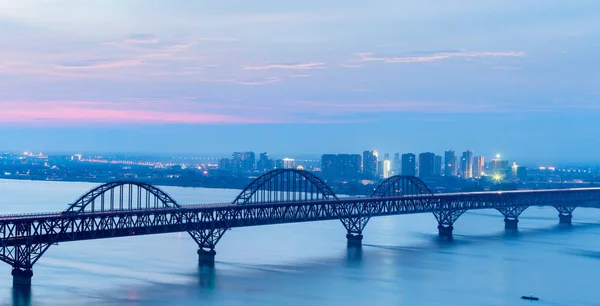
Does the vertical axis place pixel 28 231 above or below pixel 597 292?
above

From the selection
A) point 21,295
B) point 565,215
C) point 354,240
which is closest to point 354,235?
point 354,240

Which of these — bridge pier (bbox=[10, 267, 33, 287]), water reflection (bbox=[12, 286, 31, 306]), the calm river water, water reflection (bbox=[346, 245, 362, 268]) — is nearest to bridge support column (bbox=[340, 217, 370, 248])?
water reflection (bbox=[346, 245, 362, 268])

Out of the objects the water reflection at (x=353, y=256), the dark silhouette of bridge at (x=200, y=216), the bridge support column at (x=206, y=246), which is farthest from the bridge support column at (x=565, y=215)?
the bridge support column at (x=206, y=246)

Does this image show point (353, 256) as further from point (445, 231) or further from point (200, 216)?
point (445, 231)

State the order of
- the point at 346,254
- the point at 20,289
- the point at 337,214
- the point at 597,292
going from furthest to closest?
1. the point at 337,214
2. the point at 346,254
3. the point at 597,292
4. the point at 20,289

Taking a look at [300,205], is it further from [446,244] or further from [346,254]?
[446,244]

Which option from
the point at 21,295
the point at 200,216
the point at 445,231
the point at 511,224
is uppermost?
the point at 200,216

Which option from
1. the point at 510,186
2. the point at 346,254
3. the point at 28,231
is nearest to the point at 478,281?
the point at 346,254
